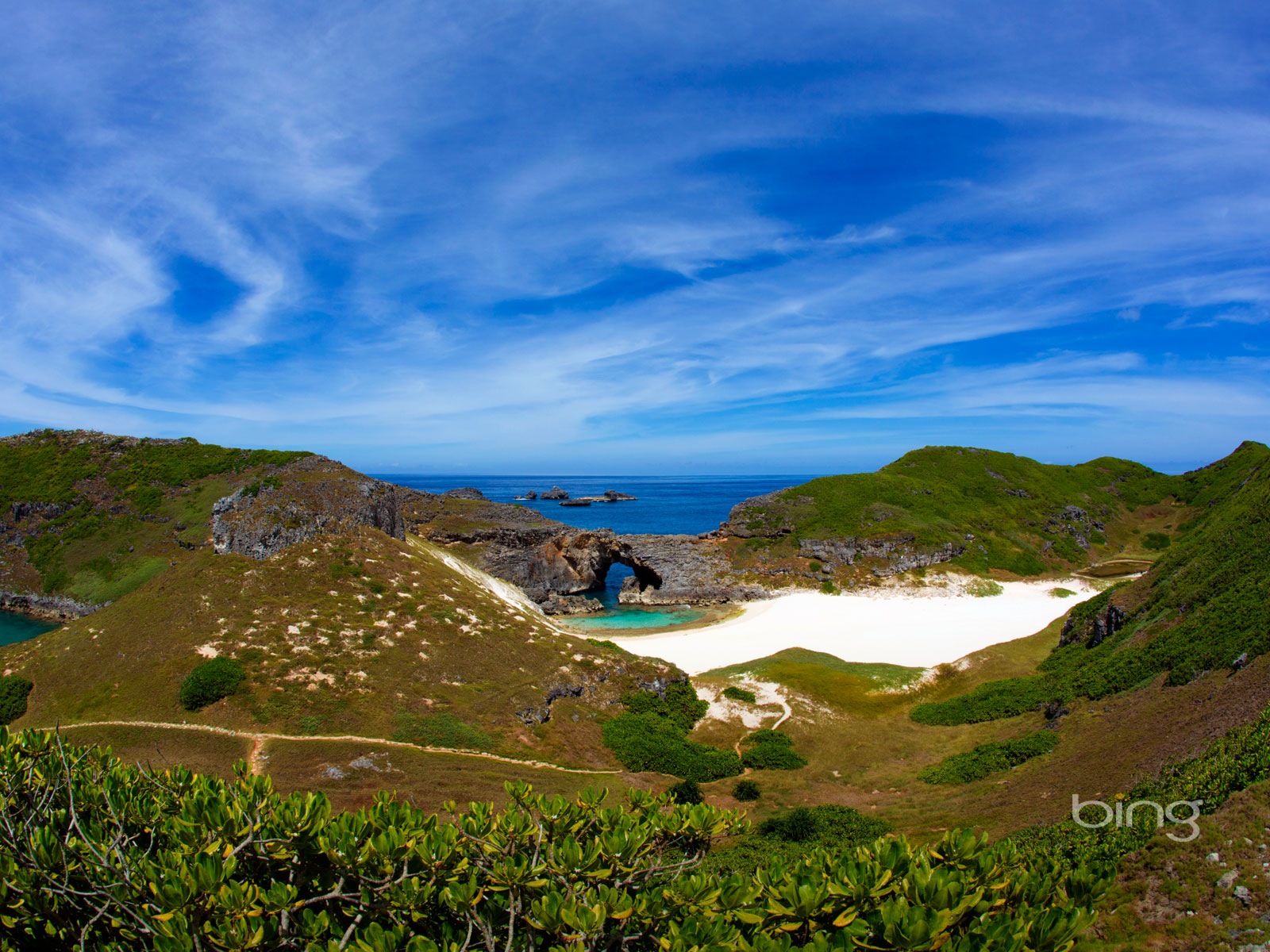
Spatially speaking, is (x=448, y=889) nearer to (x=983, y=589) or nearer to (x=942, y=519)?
(x=983, y=589)

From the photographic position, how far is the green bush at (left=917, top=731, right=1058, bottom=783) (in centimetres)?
2238

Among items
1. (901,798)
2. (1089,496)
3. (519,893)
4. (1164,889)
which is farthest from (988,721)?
(1089,496)

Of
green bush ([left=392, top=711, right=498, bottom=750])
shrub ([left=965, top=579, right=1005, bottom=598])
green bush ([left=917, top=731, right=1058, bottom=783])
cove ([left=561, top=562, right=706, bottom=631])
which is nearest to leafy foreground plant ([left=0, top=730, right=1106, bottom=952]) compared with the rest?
green bush ([left=392, top=711, right=498, bottom=750])

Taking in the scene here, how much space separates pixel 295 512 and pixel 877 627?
47.3m

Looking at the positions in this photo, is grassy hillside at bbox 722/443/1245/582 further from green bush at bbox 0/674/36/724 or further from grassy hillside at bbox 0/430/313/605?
grassy hillside at bbox 0/430/313/605

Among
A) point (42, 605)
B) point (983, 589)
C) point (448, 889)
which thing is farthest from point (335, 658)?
point (983, 589)

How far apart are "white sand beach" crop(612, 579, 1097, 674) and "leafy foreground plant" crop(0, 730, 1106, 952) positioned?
36661mm

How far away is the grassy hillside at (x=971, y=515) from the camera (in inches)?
2965

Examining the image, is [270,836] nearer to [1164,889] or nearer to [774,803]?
[1164,889]

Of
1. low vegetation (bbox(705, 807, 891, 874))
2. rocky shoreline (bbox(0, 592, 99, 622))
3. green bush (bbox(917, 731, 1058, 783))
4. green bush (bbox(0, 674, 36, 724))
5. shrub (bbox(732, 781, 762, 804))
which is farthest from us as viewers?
rocky shoreline (bbox(0, 592, 99, 622))

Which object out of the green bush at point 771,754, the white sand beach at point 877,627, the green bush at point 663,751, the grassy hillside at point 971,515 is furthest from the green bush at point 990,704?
the grassy hillside at point 971,515

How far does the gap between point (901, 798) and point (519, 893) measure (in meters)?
20.1

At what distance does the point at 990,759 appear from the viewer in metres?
23.2

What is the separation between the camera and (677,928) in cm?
595
